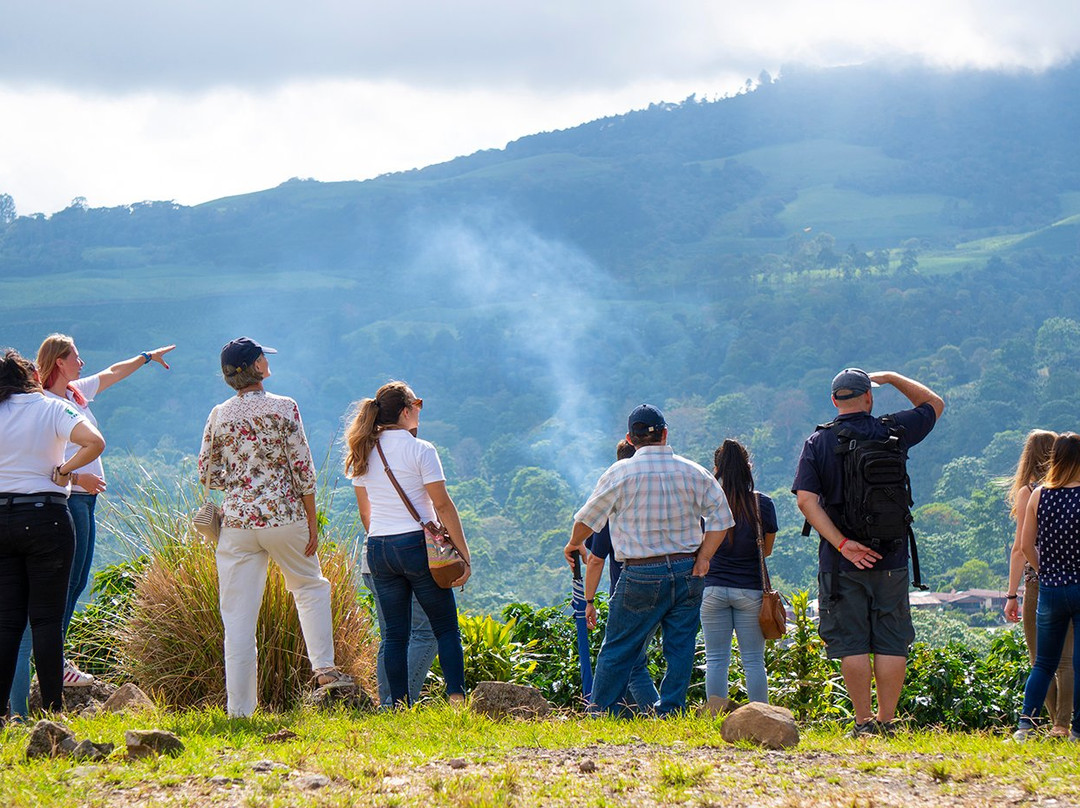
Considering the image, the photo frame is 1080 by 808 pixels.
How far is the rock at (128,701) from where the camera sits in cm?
596

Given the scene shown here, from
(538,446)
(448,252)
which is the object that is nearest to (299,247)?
(448,252)

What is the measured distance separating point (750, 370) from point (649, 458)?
138m

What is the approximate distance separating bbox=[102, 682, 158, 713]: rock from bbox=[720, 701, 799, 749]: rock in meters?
2.66

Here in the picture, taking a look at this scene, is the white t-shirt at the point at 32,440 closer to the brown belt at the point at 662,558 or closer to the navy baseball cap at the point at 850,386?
the brown belt at the point at 662,558

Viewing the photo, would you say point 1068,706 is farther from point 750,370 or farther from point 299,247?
point 299,247

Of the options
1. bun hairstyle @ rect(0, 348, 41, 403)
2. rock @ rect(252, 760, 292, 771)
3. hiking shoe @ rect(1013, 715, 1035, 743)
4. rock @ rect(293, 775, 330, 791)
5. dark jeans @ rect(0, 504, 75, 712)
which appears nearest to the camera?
rock @ rect(293, 775, 330, 791)

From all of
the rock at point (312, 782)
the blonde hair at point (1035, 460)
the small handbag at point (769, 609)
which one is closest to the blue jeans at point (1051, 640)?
the blonde hair at point (1035, 460)

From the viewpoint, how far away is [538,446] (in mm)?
127875

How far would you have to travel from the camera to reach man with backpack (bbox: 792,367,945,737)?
5516 millimetres

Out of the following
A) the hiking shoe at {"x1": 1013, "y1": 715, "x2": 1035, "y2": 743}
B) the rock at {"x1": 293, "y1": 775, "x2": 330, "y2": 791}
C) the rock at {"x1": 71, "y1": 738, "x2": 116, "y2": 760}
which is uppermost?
the rock at {"x1": 71, "y1": 738, "x2": 116, "y2": 760}

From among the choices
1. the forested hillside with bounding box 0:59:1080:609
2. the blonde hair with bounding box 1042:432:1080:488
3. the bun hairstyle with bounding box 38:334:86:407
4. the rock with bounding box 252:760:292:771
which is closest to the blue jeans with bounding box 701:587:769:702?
the blonde hair with bounding box 1042:432:1080:488

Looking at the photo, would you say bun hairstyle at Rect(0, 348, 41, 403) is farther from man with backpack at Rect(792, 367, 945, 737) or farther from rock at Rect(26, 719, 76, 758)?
man with backpack at Rect(792, 367, 945, 737)

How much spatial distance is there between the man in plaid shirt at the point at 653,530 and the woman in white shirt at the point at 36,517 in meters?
2.19

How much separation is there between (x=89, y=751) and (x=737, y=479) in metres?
3.25
